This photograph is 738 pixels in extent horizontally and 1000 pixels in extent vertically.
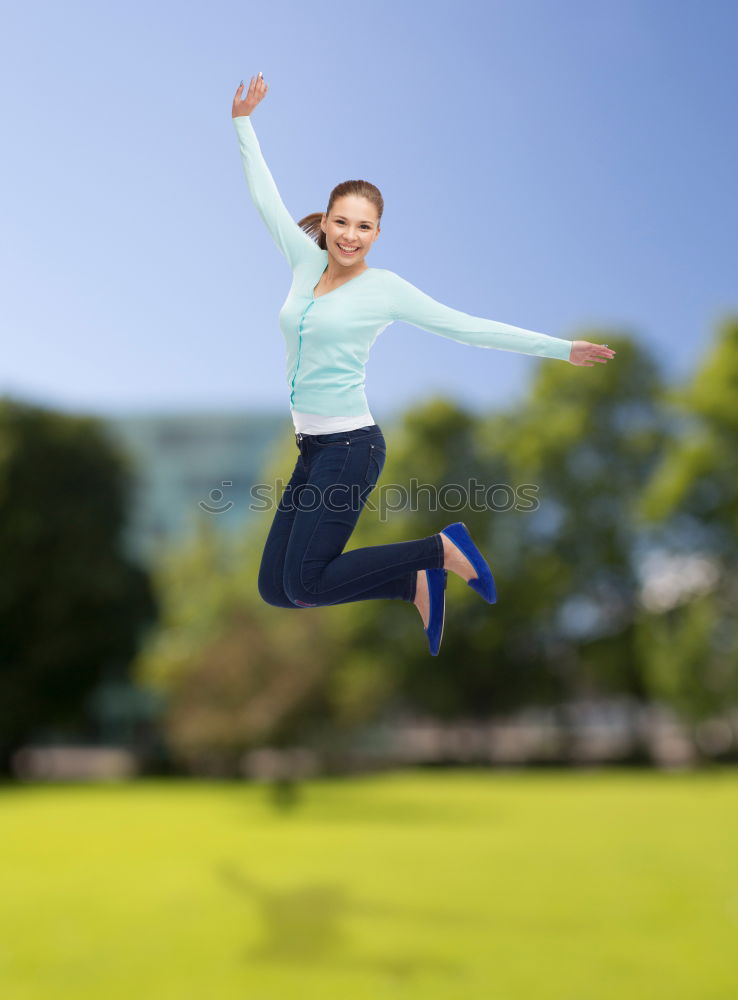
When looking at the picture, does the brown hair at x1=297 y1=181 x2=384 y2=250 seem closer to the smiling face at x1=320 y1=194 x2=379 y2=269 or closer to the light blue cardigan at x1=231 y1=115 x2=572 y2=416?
the smiling face at x1=320 y1=194 x2=379 y2=269

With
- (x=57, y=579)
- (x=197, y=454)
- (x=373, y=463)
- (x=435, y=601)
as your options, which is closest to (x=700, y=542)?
(x=57, y=579)

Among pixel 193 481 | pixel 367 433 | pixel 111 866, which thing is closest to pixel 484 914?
pixel 111 866

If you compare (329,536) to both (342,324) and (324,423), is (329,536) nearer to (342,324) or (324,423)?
(324,423)

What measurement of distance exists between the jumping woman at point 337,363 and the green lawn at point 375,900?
8657 mm

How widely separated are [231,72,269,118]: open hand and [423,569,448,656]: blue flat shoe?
214cm

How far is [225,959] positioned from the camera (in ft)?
39.8

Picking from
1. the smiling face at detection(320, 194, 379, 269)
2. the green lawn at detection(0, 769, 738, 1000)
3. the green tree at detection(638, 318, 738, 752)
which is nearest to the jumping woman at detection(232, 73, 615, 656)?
the smiling face at detection(320, 194, 379, 269)

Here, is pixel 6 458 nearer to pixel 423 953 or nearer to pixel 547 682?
pixel 547 682

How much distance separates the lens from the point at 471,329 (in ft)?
12.5

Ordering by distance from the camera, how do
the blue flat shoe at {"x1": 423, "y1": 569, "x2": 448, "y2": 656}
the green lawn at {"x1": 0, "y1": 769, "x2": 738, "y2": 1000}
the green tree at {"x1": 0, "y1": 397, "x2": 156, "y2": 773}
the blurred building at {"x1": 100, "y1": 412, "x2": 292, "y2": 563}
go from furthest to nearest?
the blurred building at {"x1": 100, "y1": 412, "x2": 292, "y2": 563} → the green tree at {"x1": 0, "y1": 397, "x2": 156, "y2": 773} → the green lawn at {"x1": 0, "y1": 769, "x2": 738, "y2": 1000} → the blue flat shoe at {"x1": 423, "y1": 569, "x2": 448, "y2": 656}

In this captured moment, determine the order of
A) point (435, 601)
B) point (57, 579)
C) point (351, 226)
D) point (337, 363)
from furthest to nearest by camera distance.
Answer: point (57, 579) < point (435, 601) < point (337, 363) < point (351, 226)

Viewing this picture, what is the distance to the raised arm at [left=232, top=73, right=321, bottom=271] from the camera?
13.1 ft

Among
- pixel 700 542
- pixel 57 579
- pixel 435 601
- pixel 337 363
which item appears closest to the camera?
pixel 337 363

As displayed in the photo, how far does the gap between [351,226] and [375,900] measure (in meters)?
13.3
